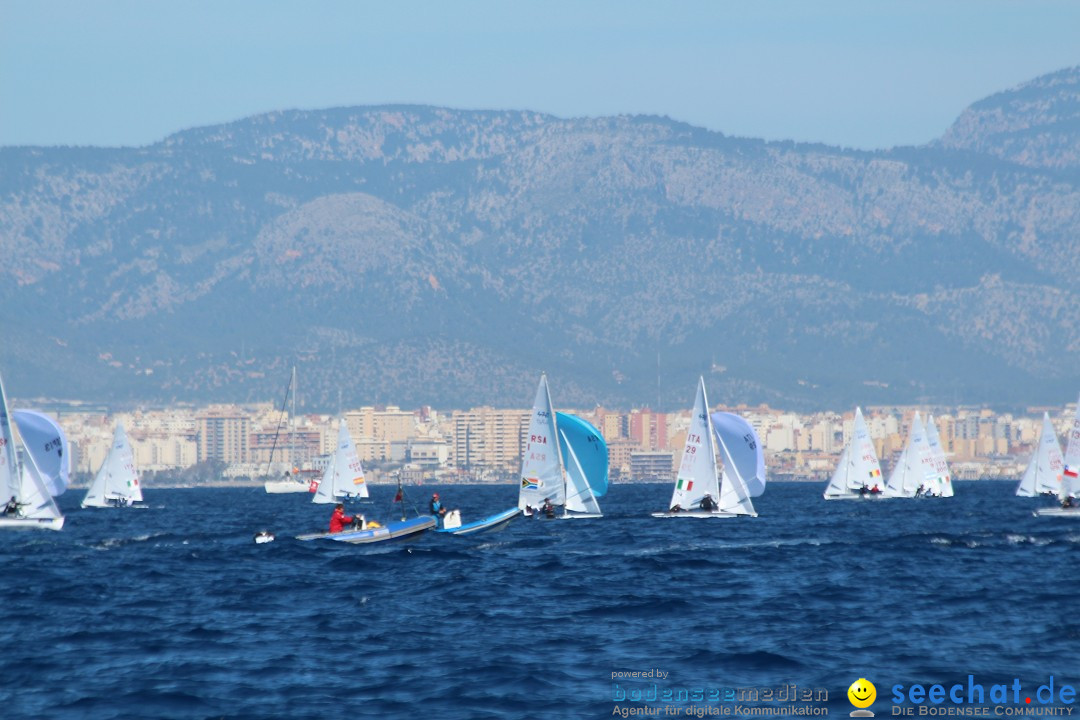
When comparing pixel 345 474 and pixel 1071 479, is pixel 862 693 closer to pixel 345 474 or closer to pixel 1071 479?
pixel 1071 479

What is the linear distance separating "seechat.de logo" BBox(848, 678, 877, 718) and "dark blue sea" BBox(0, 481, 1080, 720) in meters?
0.23

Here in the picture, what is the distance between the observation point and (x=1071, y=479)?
82.8 metres

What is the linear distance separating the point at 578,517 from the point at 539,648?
143ft

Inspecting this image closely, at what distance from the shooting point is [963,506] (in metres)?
117

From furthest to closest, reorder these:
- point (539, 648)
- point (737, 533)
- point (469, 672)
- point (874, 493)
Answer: point (874, 493) → point (737, 533) → point (539, 648) → point (469, 672)

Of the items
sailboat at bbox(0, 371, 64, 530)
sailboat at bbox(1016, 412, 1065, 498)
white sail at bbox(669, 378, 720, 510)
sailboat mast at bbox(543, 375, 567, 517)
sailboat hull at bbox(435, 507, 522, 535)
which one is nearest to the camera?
sailboat hull at bbox(435, 507, 522, 535)

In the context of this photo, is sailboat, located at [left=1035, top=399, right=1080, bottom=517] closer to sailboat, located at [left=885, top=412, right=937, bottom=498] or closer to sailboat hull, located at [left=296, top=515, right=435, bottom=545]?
sailboat hull, located at [left=296, top=515, right=435, bottom=545]

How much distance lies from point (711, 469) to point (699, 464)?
0.63m

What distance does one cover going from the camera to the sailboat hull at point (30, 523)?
71.0 metres

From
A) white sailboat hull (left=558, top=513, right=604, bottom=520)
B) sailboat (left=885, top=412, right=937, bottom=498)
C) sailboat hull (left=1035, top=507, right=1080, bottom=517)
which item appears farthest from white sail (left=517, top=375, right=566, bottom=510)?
sailboat (left=885, top=412, right=937, bottom=498)

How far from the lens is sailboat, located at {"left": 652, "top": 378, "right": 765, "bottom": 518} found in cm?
8038

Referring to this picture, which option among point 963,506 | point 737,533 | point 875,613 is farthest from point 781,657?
point 963,506

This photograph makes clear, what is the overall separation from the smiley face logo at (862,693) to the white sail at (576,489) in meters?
44.3

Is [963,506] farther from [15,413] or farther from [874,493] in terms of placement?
[15,413]
